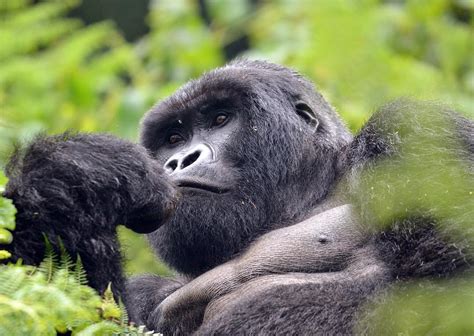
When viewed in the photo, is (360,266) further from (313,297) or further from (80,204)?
(80,204)

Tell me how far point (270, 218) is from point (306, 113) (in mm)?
624

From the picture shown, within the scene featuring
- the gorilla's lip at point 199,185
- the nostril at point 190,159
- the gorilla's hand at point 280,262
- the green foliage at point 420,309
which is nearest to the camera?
the green foliage at point 420,309

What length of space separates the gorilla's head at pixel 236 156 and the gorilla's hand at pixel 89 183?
1.54 feet

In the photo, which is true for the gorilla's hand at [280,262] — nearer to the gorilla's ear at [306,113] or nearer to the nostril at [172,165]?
the nostril at [172,165]

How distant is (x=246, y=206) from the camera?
4.08 m

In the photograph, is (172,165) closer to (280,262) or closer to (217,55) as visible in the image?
(280,262)

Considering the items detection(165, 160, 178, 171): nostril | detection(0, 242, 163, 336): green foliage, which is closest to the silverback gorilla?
detection(165, 160, 178, 171): nostril

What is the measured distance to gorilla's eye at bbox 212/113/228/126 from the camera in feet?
14.3

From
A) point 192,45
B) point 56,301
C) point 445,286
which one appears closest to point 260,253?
point 445,286

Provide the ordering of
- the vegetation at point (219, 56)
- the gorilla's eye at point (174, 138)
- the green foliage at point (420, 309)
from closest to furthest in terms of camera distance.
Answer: the green foliage at point (420, 309)
the gorilla's eye at point (174, 138)
the vegetation at point (219, 56)

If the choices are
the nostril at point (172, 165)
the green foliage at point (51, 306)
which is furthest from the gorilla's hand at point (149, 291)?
the green foliage at point (51, 306)

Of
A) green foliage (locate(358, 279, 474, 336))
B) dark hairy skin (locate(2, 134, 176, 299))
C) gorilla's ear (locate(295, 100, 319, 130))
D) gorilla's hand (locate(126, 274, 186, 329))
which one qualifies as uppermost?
dark hairy skin (locate(2, 134, 176, 299))

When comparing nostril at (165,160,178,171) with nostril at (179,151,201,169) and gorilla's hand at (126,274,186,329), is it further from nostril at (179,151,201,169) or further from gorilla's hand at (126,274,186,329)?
gorilla's hand at (126,274,186,329)

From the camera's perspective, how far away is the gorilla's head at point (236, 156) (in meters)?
4.04
